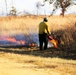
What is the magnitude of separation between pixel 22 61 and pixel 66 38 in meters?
6.39

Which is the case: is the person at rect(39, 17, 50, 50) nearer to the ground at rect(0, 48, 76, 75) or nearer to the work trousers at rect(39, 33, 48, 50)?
the work trousers at rect(39, 33, 48, 50)

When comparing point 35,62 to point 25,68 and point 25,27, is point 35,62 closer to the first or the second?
point 25,68

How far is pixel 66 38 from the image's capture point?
23000 mm

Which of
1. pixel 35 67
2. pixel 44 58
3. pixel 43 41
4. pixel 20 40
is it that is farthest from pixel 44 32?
pixel 35 67

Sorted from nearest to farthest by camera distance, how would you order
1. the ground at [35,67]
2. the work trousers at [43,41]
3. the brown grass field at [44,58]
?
1. the ground at [35,67]
2. the brown grass field at [44,58]
3. the work trousers at [43,41]

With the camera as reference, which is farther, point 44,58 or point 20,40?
point 20,40

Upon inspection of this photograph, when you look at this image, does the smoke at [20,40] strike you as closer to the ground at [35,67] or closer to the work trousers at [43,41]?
the work trousers at [43,41]

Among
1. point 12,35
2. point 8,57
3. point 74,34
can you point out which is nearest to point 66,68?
point 8,57

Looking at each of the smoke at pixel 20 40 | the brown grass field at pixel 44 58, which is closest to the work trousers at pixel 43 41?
the brown grass field at pixel 44 58

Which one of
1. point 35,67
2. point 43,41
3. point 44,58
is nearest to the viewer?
point 35,67

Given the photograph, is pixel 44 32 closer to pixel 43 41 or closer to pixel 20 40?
pixel 43 41

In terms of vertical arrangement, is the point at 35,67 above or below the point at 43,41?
below

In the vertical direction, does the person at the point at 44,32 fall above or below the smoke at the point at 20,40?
above

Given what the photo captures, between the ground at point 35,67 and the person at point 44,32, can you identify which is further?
the person at point 44,32
